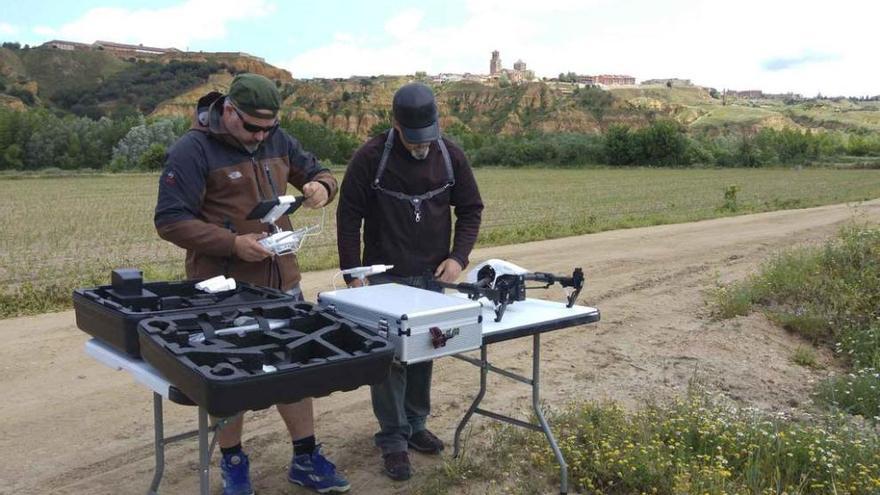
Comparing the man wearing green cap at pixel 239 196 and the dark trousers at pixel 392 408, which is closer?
the man wearing green cap at pixel 239 196

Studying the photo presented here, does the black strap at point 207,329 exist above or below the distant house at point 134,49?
below

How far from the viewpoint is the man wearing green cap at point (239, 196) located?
3.38 m

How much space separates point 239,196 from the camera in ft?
11.9

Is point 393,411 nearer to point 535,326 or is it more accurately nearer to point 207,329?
point 535,326

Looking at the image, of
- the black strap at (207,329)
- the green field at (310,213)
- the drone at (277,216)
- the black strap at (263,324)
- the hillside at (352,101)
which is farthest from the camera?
the hillside at (352,101)

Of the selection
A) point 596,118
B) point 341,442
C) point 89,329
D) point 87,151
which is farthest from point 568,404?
point 596,118

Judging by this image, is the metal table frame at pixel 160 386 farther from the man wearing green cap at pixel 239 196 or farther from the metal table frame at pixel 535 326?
the metal table frame at pixel 535 326

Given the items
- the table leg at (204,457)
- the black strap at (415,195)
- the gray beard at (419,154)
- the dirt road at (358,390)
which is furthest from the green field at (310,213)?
the table leg at (204,457)

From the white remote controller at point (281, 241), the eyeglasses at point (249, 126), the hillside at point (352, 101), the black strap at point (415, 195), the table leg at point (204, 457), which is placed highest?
the hillside at point (352, 101)

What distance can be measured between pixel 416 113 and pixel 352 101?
122 metres

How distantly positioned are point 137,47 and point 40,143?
405 feet

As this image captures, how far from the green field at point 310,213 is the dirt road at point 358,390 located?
2.78 m

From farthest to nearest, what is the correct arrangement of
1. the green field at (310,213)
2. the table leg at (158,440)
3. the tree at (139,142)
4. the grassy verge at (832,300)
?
the tree at (139,142) < the green field at (310,213) < the grassy verge at (832,300) < the table leg at (158,440)

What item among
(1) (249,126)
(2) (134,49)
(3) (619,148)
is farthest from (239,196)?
(2) (134,49)
